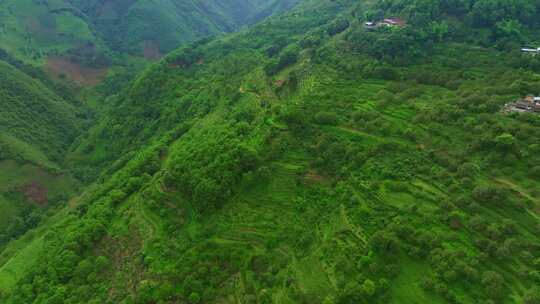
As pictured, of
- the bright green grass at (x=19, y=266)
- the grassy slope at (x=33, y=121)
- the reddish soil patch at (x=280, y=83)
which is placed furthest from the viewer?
the grassy slope at (x=33, y=121)

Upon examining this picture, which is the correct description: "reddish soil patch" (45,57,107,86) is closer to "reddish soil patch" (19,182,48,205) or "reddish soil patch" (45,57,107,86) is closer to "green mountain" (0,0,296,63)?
"green mountain" (0,0,296,63)

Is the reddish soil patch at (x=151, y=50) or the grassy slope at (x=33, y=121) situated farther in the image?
the reddish soil patch at (x=151, y=50)

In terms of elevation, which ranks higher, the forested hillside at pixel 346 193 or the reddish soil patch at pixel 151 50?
the forested hillside at pixel 346 193

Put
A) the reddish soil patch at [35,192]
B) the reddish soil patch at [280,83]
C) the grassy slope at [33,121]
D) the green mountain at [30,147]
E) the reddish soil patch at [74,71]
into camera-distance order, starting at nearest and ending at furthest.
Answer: the reddish soil patch at [280,83], the green mountain at [30,147], the reddish soil patch at [35,192], the grassy slope at [33,121], the reddish soil patch at [74,71]

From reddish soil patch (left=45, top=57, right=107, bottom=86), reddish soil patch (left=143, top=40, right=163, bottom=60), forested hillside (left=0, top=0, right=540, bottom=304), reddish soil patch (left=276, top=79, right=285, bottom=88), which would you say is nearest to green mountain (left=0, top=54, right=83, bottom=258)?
forested hillside (left=0, top=0, right=540, bottom=304)

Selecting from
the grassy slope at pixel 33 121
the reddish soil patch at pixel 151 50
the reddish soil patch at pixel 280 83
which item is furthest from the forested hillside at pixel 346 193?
the reddish soil patch at pixel 151 50

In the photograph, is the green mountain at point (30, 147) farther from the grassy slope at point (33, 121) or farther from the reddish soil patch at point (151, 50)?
the reddish soil patch at point (151, 50)

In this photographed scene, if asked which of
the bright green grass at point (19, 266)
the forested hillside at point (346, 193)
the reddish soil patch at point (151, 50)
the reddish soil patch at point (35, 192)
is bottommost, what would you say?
the reddish soil patch at point (151, 50)
